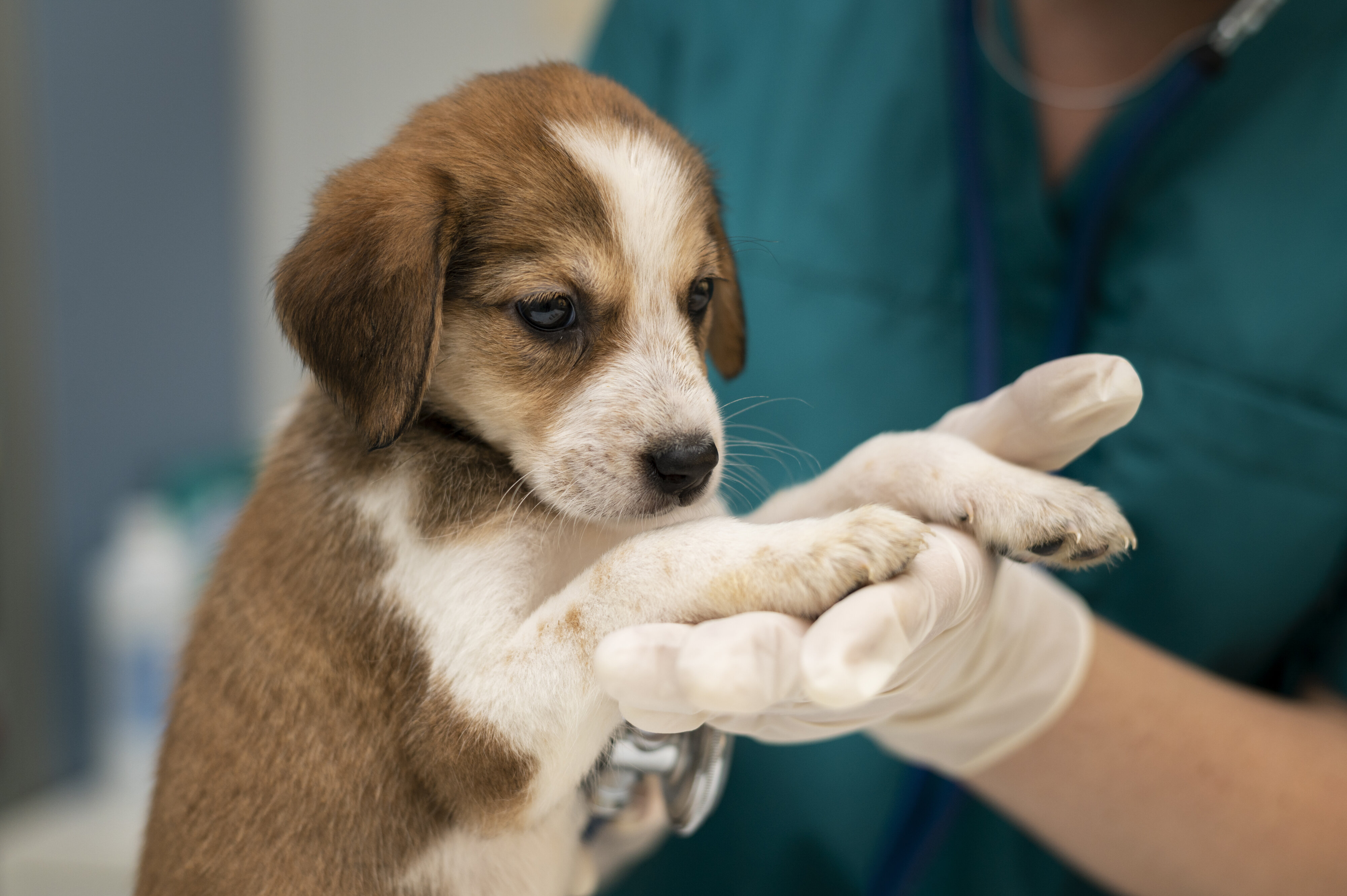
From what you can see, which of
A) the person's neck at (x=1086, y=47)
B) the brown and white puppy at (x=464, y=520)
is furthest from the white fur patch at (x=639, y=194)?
the person's neck at (x=1086, y=47)

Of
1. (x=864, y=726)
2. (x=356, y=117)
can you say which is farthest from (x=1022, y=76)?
(x=356, y=117)

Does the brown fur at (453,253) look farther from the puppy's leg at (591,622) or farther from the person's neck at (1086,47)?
the person's neck at (1086,47)

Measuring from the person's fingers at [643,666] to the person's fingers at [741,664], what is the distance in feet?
0.04

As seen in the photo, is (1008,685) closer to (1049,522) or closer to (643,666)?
(1049,522)

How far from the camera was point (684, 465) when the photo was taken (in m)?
1.11

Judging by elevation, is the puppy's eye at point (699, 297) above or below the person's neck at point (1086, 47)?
below

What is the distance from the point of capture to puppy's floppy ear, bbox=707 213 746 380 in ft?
4.56

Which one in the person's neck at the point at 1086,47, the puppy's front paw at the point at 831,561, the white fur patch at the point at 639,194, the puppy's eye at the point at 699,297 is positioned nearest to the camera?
the puppy's front paw at the point at 831,561

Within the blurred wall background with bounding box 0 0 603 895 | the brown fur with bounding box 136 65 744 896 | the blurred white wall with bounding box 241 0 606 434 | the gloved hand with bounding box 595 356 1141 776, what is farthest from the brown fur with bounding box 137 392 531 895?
the blurred white wall with bounding box 241 0 606 434

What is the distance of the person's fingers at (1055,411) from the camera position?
103 centimetres

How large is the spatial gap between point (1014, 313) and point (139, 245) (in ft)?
10.0

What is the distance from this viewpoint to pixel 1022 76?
188cm

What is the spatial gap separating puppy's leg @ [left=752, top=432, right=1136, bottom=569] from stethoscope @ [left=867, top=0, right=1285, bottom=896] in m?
0.52

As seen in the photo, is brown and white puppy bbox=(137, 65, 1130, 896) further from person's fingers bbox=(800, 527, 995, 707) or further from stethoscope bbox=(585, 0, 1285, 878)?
stethoscope bbox=(585, 0, 1285, 878)
